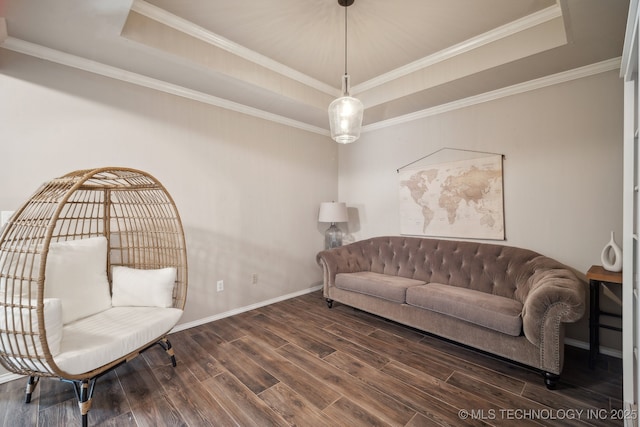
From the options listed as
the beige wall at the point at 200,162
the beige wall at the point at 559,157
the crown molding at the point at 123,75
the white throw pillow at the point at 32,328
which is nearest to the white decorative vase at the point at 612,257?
the beige wall at the point at 559,157

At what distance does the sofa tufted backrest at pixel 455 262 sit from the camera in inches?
97.8

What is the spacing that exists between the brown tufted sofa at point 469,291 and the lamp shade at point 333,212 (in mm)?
430

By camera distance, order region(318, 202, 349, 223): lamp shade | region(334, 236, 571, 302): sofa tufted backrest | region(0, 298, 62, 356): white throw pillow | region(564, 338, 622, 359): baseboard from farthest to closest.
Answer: region(318, 202, 349, 223): lamp shade < region(334, 236, 571, 302): sofa tufted backrest < region(564, 338, 622, 359): baseboard < region(0, 298, 62, 356): white throw pillow

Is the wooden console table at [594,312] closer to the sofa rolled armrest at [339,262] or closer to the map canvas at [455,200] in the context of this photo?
the map canvas at [455,200]

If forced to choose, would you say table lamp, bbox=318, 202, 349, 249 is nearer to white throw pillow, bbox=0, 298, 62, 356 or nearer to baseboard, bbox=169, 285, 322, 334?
baseboard, bbox=169, 285, 322, 334

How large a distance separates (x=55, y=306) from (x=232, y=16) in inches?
92.7

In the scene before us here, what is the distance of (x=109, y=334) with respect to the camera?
1.72 m

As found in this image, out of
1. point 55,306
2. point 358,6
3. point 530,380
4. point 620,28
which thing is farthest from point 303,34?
point 530,380

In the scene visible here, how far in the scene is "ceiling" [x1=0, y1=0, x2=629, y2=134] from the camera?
73.9 inches

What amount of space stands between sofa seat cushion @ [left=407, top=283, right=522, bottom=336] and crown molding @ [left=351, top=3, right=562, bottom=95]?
7.17ft

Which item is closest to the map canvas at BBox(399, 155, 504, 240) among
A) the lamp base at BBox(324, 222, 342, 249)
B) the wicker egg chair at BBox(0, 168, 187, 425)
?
the lamp base at BBox(324, 222, 342, 249)

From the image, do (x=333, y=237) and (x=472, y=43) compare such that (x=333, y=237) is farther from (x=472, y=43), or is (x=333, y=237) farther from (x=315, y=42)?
(x=472, y=43)

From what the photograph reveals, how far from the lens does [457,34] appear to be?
2.42m

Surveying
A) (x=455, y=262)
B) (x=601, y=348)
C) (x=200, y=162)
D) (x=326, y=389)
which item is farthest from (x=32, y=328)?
(x=601, y=348)
